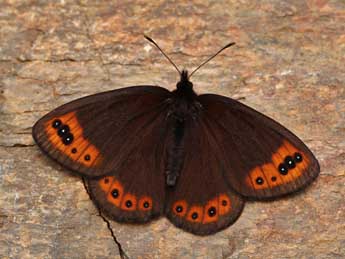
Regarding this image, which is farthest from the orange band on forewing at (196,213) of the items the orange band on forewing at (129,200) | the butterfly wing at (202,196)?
the orange band on forewing at (129,200)

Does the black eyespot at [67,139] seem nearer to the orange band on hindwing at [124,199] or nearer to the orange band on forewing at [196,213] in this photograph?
the orange band on hindwing at [124,199]

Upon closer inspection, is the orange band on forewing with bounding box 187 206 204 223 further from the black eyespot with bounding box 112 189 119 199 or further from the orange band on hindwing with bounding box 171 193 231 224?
the black eyespot with bounding box 112 189 119 199

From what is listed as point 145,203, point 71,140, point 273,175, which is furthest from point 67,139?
point 273,175

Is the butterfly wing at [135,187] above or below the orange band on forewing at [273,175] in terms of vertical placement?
below

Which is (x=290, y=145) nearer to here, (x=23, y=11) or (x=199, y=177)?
(x=199, y=177)

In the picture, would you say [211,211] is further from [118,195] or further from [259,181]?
[118,195]

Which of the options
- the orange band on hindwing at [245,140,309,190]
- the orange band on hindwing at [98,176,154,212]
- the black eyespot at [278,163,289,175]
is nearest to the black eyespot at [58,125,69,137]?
the orange band on hindwing at [98,176,154,212]
